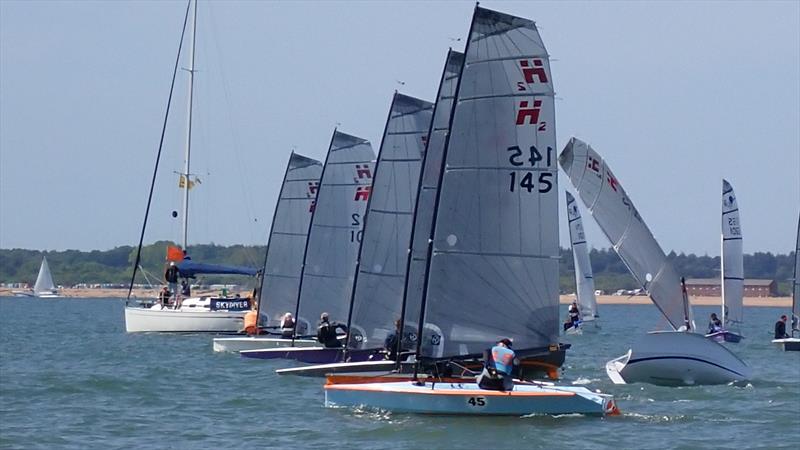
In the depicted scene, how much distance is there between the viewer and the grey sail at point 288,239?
4138 centimetres

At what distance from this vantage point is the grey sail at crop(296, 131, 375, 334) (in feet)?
125

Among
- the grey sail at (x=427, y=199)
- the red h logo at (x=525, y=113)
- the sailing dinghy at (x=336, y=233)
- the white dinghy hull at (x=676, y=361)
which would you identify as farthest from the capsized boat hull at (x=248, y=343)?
the red h logo at (x=525, y=113)

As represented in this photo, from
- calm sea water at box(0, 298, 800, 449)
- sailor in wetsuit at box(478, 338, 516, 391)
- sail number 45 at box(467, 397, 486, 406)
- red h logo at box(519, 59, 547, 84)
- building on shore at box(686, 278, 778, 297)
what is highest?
building on shore at box(686, 278, 778, 297)

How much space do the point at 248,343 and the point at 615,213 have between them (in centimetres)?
1068

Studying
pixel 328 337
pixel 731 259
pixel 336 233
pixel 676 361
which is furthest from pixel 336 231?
pixel 731 259

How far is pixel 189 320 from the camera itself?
156 ft

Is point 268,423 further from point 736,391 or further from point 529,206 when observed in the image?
point 736,391

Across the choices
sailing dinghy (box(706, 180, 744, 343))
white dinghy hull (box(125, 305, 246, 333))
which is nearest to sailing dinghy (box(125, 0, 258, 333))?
white dinghy hull (box(125, 305, 246, 333))

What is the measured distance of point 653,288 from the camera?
3241 cm

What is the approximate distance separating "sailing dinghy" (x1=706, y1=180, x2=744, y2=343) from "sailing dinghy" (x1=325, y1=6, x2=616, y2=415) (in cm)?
2535

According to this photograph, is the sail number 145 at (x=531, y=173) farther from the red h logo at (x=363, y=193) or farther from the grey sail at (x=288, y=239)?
the grey sail at (x=288, y=239)

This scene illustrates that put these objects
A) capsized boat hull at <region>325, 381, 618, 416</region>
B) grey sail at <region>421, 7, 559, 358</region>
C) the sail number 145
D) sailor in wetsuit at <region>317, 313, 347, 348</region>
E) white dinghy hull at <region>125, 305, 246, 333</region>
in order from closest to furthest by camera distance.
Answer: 1. capsized boat hull at <region>325, 381, 618, 416</region>
2. grey sail at <region>421, 7, 559, 358</region>
3. the sail number 145
4. sailor in wetsuit at <region>317, 313, 347, 348</region>
5. white dinghy hull at <region>125, 305, 246, 333</region>

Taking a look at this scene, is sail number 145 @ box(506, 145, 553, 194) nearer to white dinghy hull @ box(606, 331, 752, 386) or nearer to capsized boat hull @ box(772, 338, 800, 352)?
white dinghy hull @ box(606, 331, 752, 386)

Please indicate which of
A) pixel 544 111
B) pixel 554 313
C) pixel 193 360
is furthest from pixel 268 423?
pixel 193 360
